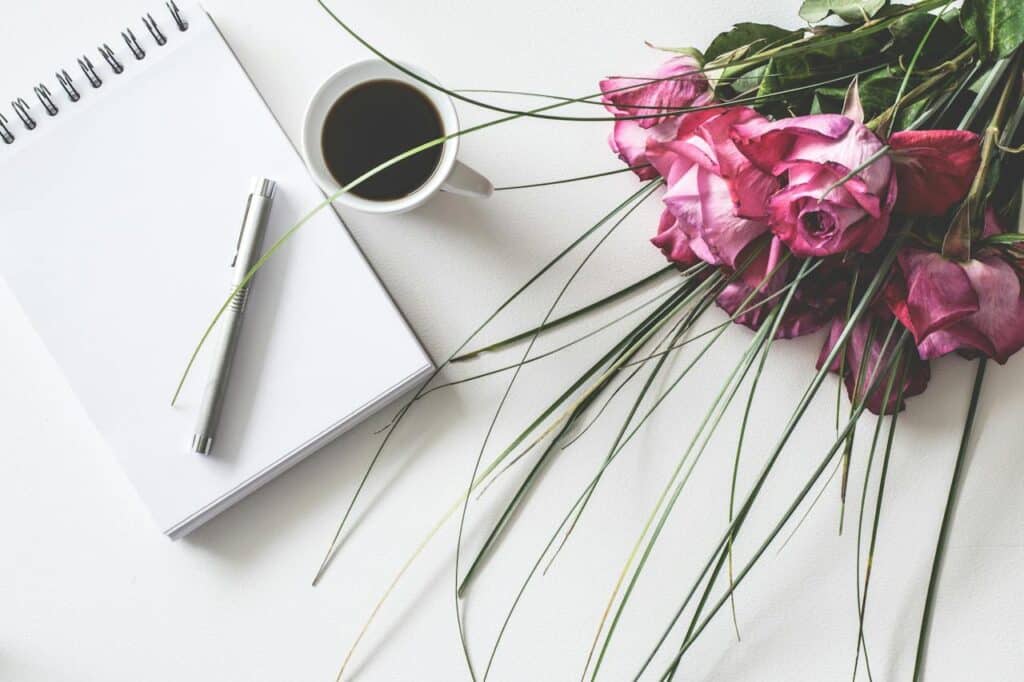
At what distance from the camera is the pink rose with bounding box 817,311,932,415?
17.7 inches

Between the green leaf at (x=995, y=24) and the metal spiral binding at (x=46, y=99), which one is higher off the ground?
the metal spiral binding at (x=46, y=99)

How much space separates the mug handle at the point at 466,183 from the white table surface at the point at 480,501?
0.17ft

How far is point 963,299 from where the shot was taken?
389 millimetres

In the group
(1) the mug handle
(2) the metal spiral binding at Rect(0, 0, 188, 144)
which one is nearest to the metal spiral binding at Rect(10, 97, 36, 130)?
(2) the metal spiral binding at Rect(0, 0, 188, 144)

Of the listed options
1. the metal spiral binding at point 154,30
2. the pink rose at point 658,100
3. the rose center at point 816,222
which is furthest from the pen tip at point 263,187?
the rose center at point 816,222

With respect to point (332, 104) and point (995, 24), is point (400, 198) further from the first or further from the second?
point (995, 24)

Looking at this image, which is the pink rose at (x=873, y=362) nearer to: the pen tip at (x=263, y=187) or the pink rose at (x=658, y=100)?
the pink rose at (x=658, y=100)

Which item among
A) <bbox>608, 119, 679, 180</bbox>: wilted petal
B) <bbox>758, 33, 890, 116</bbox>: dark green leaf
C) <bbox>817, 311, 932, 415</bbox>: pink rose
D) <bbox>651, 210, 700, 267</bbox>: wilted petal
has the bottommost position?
<bbox>817, 311, 932, 415</bbox>: pink rose

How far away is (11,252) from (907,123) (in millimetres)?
554

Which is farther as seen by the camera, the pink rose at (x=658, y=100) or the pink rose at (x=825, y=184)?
the pink rose at (x=658, y=100)

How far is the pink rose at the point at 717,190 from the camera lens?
37 cm

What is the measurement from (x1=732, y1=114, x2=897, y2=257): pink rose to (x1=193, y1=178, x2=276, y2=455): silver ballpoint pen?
12.2 inches

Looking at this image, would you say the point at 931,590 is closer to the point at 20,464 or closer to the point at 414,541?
the point at 414,541

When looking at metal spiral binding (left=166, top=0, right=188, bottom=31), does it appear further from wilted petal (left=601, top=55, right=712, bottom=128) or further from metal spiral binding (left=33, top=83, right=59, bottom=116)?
wilted petal (left=601, top=55, right=712, bottom=128)
